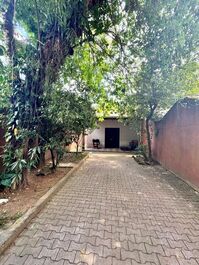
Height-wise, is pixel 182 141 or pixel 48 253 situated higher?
pixel 182 141

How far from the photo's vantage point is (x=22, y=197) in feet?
15.3

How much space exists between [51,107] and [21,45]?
6.13 ft

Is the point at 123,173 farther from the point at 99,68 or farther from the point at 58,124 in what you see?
the point at 99,68

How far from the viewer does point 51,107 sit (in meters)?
5.79

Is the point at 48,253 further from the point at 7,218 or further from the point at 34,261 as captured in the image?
the point at 7,218

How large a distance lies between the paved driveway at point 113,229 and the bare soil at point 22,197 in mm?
323

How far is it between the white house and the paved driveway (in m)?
13.4

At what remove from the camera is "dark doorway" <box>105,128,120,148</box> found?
19734 millimetres

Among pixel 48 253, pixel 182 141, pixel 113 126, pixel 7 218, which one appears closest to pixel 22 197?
pixel 7 218

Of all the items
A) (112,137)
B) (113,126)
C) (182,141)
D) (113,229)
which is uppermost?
(113,126)

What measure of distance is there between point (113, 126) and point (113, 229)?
16.4 meters

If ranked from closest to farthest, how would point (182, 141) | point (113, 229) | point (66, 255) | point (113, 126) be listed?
point (66, 255), point (113, 229), point (182, 141), point (113, 126)

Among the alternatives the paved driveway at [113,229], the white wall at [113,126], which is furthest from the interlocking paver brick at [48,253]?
the white wall at [113,126]

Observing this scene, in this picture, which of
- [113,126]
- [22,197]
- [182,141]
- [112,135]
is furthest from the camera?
[112,135]
